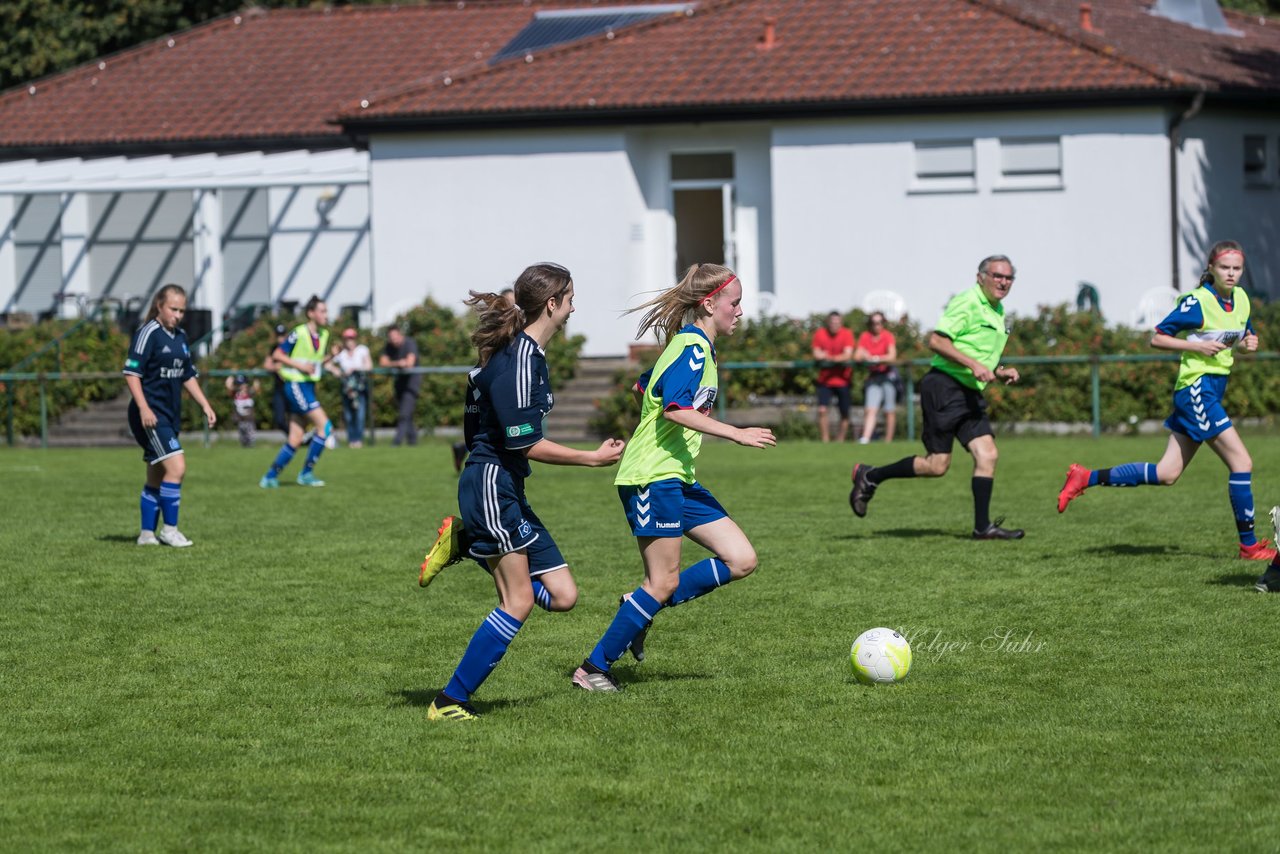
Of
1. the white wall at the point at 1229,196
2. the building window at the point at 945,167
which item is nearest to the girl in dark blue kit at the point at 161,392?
the building window at the point at 945,167

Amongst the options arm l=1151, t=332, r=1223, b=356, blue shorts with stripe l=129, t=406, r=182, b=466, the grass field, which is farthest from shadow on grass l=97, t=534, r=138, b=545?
arm l=1151, t=332, r=1223, b=356

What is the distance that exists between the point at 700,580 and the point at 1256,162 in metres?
24.6

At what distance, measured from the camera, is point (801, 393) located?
82.0ft

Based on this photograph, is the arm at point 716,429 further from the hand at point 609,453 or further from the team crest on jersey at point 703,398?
the hand at point 609,453

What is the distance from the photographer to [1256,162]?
29828 millimetres

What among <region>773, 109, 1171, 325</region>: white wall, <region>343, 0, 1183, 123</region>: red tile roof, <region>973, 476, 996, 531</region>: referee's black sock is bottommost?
<region>973, 476, 996, 531</region>: referee's black sock

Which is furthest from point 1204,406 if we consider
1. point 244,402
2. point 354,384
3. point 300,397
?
point 244,402

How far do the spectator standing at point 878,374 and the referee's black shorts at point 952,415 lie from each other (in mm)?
10567

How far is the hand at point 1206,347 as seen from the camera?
35.2 feet

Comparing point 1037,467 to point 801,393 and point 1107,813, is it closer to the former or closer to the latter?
point 801,393

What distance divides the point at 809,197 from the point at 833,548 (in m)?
16.5

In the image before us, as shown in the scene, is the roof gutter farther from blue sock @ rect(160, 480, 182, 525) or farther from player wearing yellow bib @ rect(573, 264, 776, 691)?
player wearing yellow bib @ rect(573, 264, 776, 691)

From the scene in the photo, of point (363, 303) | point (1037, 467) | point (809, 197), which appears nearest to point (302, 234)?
point (363, 303)

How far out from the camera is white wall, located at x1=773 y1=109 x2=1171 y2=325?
27.0 meters
